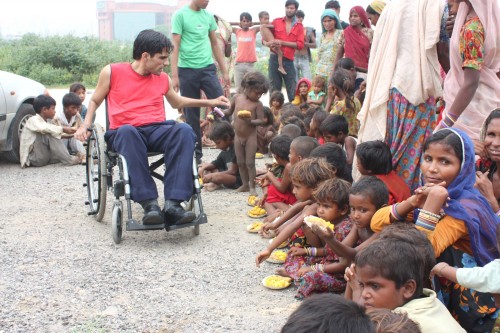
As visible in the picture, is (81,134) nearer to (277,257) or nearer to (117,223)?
(117,223)

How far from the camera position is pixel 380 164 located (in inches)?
187

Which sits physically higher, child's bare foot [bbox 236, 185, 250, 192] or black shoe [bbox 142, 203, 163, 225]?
black shoe [bbox 142, 203, 163, 225]

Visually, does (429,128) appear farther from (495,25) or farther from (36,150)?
(36,150)

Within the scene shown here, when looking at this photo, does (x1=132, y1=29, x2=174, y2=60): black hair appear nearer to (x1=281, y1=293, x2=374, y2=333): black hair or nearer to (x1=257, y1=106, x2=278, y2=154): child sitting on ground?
(x1=257, y1=106, x2=278, y2=154): child sitting on ground

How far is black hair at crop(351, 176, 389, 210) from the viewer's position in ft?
13.4

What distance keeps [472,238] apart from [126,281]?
7.99 ft

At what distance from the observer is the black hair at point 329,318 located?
5.71 feet

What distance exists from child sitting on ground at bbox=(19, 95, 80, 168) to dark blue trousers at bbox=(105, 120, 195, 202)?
3.44 meters

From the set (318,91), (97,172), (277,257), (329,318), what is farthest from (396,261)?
(318,91)

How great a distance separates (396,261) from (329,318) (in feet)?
3.94

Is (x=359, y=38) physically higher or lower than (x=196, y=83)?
higher

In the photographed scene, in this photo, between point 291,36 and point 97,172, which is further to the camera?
point 291,36

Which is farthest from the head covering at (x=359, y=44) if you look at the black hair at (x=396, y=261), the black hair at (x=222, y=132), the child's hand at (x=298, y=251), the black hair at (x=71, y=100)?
the black hair at (x=396, y=261)

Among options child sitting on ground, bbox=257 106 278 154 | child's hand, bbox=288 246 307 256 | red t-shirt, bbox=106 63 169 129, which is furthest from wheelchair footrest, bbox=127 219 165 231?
child sitting on ground, bbox=257 106 278 154
